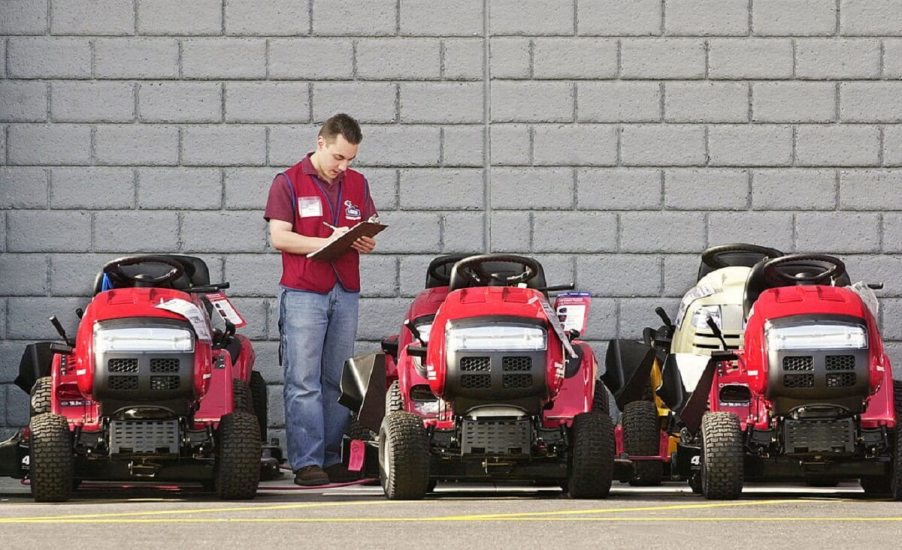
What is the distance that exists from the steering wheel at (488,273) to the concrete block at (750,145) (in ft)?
7.72

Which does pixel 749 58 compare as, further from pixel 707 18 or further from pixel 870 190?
pixel 870 190

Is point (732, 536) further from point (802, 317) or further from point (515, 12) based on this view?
point (515, 12)

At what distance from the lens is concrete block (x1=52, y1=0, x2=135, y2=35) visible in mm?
11156

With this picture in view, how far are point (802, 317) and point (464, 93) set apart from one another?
330cm

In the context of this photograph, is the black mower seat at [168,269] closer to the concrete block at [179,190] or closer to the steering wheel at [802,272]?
the concrete block at [179,190]

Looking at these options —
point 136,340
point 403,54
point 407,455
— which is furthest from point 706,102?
point 136,340

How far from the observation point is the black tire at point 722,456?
8453 millimetres

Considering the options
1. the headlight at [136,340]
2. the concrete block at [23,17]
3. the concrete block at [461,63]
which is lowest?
the headlight at [136,340]

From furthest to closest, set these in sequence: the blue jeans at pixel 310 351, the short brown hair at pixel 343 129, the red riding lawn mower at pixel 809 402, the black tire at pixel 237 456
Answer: the blue jeans at pixel 310 351 < the short brown hair at pixel 343 129 < the black tire at pixel 237 456 < the red riding lawn mower at pixel 809 402

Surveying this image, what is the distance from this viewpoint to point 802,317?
849 cm

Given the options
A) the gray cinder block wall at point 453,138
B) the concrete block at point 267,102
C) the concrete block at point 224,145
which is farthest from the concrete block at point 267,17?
the concrete block at point 224,145

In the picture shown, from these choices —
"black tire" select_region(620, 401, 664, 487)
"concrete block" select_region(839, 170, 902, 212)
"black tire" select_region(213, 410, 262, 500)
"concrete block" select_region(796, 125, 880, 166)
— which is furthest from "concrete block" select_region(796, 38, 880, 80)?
"black tire" select_region(213, 410, 262, 500)

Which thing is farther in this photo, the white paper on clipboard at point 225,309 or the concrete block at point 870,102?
the concrete block at point 870,102

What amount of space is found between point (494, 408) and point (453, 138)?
3054mm
